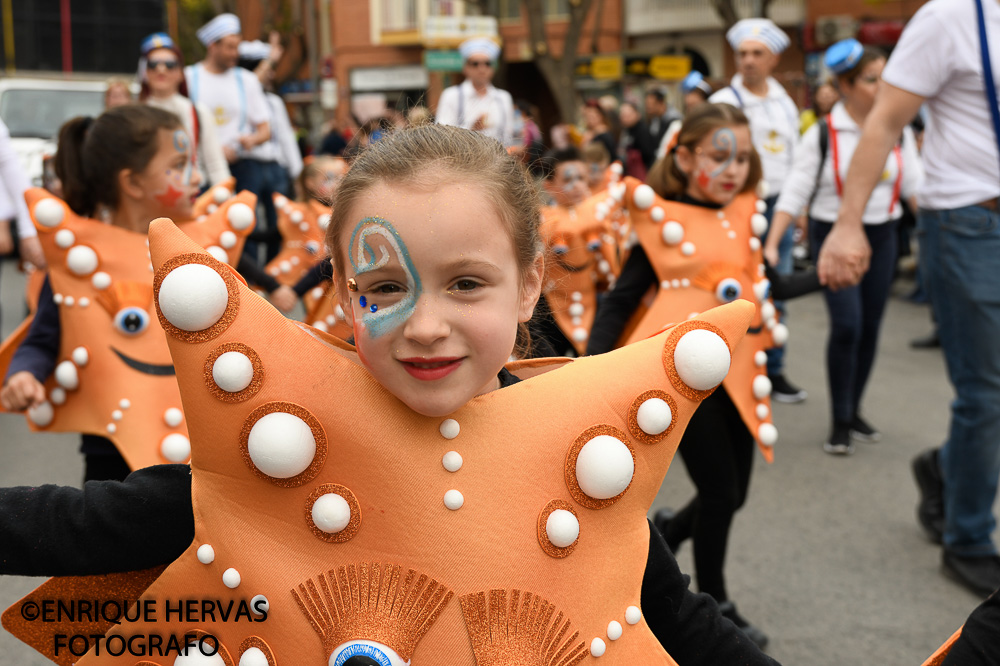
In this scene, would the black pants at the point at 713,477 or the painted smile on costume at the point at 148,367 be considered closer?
the painted smile on costume at the point at 148,367

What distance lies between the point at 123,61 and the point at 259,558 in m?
20.7

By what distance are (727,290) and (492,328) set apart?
195cm

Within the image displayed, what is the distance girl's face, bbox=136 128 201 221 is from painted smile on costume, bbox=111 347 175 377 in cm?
56

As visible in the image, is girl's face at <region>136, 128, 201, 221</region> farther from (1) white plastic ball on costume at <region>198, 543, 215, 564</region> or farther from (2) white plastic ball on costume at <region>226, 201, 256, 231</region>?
(1) white plastic ball on costume at <region>198, 543, 215, 564</region>

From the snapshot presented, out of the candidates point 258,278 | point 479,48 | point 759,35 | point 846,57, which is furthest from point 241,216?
point 479,48

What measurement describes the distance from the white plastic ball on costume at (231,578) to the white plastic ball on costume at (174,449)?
4.10 feet

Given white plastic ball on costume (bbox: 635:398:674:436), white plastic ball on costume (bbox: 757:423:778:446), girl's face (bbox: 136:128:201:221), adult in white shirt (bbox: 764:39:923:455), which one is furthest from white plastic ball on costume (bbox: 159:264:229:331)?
adult in white shirt (bbox: 764:39:923:455)

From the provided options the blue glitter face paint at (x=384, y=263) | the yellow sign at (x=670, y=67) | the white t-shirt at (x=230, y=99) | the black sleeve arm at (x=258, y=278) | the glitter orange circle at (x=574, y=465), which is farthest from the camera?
the yellow sign at (x=670, y=67)

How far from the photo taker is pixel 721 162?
3340 mm

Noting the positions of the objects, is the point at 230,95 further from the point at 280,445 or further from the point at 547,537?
the point at 547,537

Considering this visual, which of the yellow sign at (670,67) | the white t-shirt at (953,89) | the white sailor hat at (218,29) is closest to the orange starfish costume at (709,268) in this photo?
the white t-shirt at (953,89)

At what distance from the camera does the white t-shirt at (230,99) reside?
6523mm

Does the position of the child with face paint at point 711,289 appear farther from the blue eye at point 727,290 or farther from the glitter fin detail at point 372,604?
the glitter fin detail at point 372,604

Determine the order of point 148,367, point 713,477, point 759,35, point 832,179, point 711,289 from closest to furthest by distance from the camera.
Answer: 1. point 148,367
2. point 713,477
3. point 711,289
4. point 832,179
5. point 759,35
